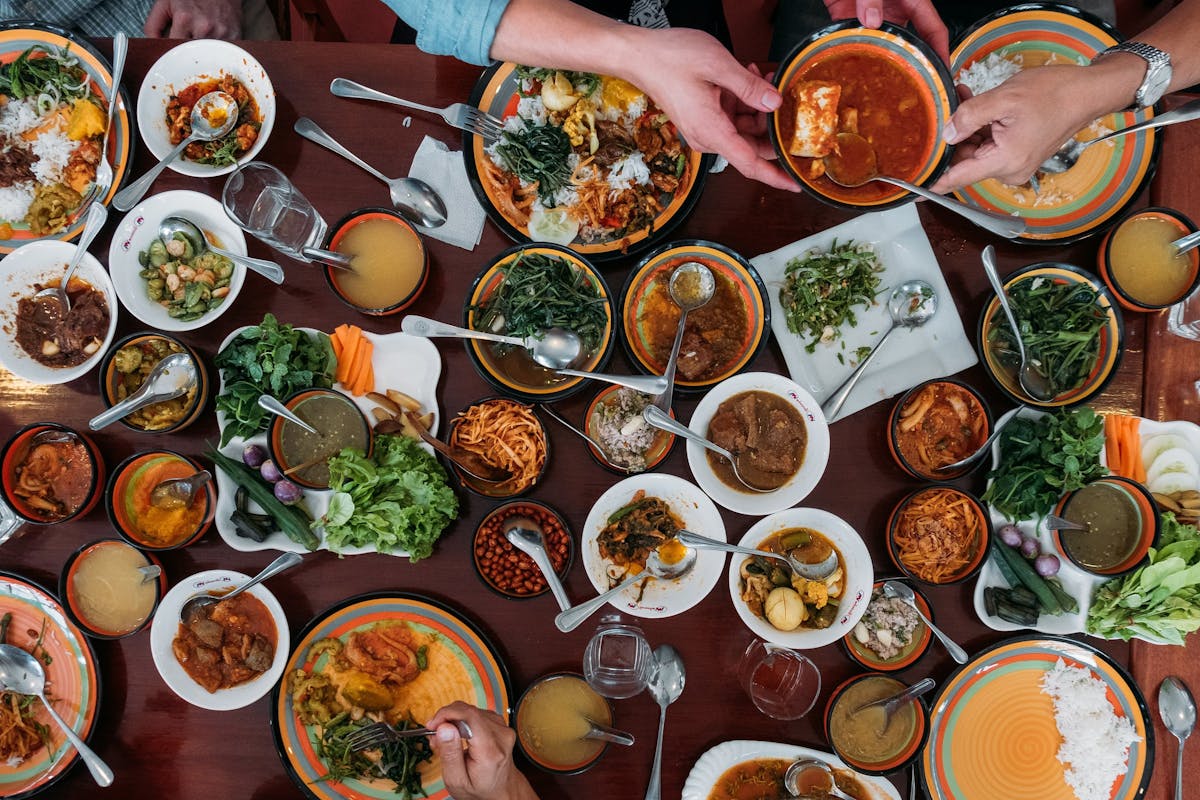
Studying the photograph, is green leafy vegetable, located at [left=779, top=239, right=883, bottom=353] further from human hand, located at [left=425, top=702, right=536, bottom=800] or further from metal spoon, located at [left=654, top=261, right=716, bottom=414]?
human hand, located at [left=425, top=702, right=536, bottom=800]

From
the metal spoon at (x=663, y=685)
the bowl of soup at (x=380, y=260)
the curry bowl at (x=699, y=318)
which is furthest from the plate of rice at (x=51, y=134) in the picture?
the metal spoon at (x=663, y=685)

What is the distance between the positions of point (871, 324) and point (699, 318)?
2.04ft

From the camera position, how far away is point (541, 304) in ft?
7.57

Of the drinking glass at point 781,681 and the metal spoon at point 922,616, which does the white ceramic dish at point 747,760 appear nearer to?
the drinking glass at point 781,681

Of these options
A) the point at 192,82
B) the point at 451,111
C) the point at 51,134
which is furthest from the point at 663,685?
the point at 51,134

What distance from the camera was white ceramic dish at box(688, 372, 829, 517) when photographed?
2.28 meters

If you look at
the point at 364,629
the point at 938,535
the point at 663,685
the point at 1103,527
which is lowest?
the point at 364,629

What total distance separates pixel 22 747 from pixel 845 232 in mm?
3439

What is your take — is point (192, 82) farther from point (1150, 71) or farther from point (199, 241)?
point (1150, 71)

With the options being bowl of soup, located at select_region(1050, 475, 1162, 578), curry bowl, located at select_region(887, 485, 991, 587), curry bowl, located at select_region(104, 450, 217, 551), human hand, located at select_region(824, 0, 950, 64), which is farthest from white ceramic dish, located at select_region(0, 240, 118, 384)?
bowl of soup, located at select_region(1050, 475, 1162, 578)

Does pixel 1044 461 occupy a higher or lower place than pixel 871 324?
lower

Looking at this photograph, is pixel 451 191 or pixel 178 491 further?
pixel 451 191

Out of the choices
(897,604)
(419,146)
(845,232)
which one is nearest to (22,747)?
(419,146)

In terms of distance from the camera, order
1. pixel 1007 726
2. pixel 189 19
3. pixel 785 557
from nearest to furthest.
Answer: pixel 785 557 < pixel 1007 726 < pixel 189 19
